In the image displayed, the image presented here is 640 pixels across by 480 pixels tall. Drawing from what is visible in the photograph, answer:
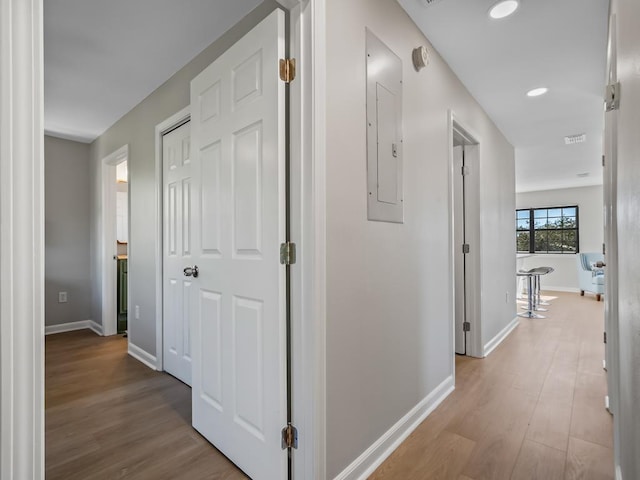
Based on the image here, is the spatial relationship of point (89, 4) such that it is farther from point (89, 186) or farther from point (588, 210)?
point (588, 210)

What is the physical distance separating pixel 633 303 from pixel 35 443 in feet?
4.48

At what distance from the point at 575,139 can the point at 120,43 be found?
16.6 ft

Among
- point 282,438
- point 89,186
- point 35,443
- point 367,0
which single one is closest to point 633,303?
point 282,438

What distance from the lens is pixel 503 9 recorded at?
1849 mm

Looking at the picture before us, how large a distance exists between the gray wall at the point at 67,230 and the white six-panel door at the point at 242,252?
3.38 m

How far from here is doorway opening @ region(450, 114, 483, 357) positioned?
10.1 ft

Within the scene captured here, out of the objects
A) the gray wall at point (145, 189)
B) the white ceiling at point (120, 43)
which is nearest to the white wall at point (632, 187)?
the white ceiling at point (120, 43)

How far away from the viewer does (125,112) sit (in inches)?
131

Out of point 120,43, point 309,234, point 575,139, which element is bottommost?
point 309,234

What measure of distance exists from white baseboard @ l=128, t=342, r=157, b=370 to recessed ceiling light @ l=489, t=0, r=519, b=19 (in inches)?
140

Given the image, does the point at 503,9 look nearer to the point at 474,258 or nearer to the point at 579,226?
the point at 474,258

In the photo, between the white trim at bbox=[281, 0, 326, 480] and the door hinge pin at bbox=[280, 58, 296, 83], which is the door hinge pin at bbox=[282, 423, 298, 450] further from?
the door hinge pin at bbox=[280, 58, 296, 83]

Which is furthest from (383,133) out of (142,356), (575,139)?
(575,139)

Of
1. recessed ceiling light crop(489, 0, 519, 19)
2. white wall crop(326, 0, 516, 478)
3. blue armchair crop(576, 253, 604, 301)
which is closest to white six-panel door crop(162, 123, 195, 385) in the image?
white wall crop(326, 0, 516, 478)
